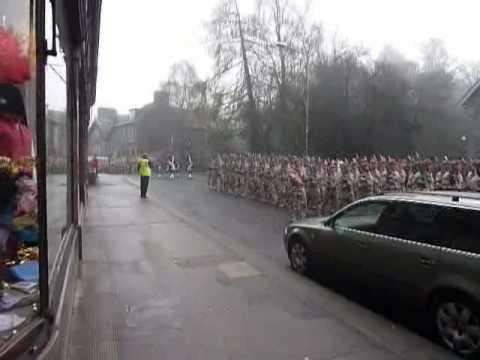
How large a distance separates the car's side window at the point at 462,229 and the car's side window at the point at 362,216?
939mm

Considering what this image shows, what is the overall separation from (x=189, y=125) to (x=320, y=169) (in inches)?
1538

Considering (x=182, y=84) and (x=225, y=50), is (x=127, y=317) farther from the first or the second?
(x=182, y=84)

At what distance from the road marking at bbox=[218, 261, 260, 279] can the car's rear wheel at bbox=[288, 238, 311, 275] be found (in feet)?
1.96

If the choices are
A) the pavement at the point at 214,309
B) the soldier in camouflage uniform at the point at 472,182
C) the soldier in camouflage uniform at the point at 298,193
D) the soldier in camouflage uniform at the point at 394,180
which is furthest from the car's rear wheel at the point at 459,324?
the soldier in camouflage uniform at the point at 298,193

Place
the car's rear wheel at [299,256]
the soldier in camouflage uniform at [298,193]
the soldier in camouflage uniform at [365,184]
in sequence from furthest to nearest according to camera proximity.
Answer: the soldier in camouflage uniform at [298,193], the soldier in camouflage uniform at [365,184], the car's rear wheel at [299,256]

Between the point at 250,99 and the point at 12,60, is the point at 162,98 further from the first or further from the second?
the point at 12,60

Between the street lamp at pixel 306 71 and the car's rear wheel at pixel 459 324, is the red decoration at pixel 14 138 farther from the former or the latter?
the street lamp at pixel 306 71

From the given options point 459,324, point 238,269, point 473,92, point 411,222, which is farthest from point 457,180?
point 473,92

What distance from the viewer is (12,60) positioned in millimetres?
2387

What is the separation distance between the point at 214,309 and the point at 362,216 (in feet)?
7.41

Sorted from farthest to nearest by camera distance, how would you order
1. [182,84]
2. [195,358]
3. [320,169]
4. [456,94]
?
[182,84], [456,94], [320,169], [195,358]

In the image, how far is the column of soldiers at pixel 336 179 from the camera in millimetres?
9578

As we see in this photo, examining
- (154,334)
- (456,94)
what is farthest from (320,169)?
(456,94)

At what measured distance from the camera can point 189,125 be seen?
4991 cm
